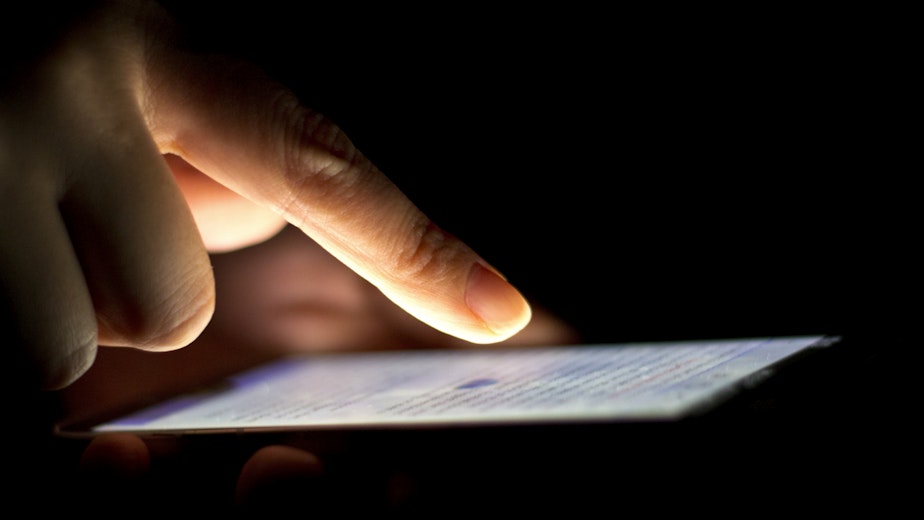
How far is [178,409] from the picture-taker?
0.71 meters

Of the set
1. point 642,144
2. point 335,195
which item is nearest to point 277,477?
point 335,195

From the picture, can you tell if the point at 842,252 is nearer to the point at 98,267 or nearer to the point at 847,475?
the point at 847,475

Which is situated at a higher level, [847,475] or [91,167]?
[91,167]

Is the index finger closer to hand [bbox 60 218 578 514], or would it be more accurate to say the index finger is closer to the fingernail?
the fingernail

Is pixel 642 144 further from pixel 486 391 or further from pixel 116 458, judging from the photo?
pixel 116 458

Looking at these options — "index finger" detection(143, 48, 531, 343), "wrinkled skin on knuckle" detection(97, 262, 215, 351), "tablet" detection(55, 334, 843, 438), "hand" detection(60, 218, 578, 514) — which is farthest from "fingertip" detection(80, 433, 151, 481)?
"hand" detection(60, 218, 578, 514)

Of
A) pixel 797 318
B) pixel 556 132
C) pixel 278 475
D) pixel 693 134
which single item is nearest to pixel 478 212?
pixel 556 132

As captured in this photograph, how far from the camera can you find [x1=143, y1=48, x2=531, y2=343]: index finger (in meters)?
0.69

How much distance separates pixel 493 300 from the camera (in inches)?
26.6

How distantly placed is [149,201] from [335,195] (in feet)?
0.51

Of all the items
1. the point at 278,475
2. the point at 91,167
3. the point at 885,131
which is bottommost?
the point at 278,475

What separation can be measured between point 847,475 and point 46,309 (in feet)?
1.94

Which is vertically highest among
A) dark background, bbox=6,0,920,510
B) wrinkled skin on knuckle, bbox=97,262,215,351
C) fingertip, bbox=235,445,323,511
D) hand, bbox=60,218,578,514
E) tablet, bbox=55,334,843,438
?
dark background, bbox=6,0,920,510

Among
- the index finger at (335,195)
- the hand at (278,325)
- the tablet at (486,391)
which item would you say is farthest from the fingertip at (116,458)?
the hand at (278,325)
